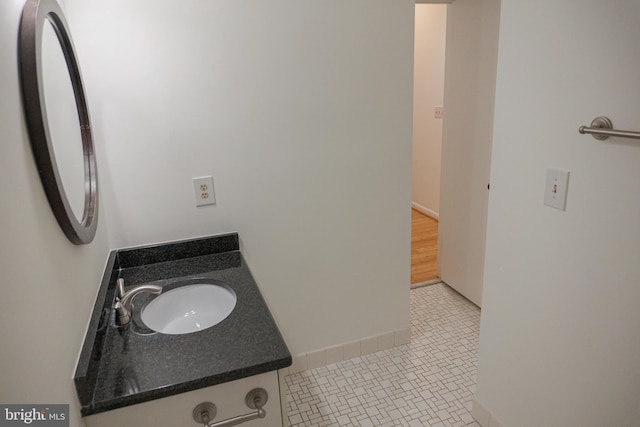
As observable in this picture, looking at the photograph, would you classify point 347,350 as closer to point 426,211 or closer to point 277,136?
point 277,136

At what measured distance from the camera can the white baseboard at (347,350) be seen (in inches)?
96.2

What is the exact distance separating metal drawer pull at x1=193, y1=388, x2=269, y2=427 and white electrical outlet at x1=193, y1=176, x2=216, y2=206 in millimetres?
990

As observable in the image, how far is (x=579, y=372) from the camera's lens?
4.78ft

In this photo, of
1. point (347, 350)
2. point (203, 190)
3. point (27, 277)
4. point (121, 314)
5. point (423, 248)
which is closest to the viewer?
point (27, 277)

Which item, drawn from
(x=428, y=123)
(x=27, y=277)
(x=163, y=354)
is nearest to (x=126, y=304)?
(x=163, y=354)

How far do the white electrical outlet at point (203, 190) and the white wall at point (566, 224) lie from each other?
46.6 inches

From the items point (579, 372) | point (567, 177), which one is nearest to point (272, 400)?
point (579, 372)

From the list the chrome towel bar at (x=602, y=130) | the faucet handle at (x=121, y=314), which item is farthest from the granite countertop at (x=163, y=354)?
the chrome towel bar at (x=602, y=130)

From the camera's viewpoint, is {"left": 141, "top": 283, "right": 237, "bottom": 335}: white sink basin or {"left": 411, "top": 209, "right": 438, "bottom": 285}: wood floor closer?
{"left": 141, "top": 283, "right": 237, "bottom": 335}: white sink basin

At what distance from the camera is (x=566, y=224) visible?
56.2 inches

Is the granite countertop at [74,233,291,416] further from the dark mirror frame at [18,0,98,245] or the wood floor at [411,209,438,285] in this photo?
the wood floor at [411,209,438,285]

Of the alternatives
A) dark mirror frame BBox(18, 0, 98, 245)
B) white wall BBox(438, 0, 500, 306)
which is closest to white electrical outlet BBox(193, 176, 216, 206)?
dark mirror frame BBox(18, 0, 98, 245)

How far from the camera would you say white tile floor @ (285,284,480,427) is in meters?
2.09

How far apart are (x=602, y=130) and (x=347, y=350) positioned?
175cm
